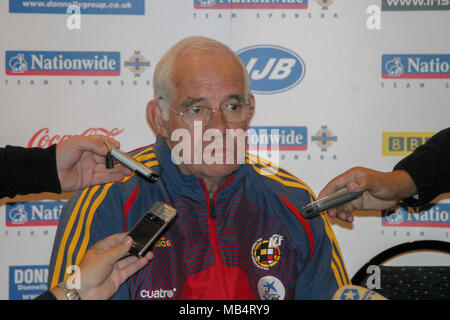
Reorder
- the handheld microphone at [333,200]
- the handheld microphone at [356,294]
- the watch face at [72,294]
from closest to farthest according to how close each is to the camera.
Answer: the handheld microphone at [356,294]
the watch face at [72,294]
the handheld microphone at [333,200]

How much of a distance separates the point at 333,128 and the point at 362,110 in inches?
6.5

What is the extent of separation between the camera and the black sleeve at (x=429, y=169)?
141 cm

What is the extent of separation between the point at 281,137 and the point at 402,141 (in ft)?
1.97

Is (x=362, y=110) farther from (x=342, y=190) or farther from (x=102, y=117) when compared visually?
(x=102, y=117)

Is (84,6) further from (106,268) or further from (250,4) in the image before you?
(106,268)

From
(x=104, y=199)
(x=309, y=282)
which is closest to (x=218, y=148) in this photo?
(x=104, y=199)

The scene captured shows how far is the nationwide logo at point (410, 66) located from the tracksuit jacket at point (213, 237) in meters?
0.92

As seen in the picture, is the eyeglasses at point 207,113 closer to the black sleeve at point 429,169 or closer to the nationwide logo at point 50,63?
the black sleeve at point 429,169

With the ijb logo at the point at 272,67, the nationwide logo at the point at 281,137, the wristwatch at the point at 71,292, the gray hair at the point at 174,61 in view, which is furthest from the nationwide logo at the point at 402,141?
the wristwatch at the point at 71,292

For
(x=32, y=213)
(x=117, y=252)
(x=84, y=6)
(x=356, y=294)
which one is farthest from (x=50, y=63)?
(x=356, y=294)

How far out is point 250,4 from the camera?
209cm

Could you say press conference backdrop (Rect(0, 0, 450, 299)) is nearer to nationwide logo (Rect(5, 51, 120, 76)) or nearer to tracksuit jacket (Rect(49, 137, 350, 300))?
nationwide logo (Rect(5, 51, 120, 76))

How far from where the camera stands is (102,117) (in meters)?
2.10
